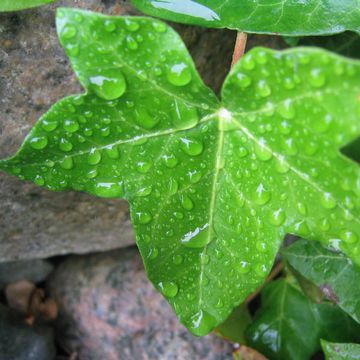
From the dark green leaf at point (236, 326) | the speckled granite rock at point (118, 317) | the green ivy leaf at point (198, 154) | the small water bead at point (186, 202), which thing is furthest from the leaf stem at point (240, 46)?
the speckled granite rock at point (118, 317)

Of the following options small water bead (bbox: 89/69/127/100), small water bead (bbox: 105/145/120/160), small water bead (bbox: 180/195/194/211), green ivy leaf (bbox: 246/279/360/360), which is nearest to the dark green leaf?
green ivy leaf (bbox: 246/279/360/360)

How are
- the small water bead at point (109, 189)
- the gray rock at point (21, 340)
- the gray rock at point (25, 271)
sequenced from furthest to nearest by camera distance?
the gray rock at point (25, 271) < the gray rock at point (21, 340) < the small water bead at point (109, 189)

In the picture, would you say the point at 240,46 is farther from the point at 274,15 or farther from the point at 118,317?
the point at 118,317

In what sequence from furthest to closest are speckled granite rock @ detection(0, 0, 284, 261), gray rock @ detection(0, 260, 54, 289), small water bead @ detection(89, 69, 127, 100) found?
gray rock @ detection(0, 260, 54, 289)
speckled granite rock @ detection(0, 0, 284, 261)
small water bead @ detection(89, 69, 127, 100)

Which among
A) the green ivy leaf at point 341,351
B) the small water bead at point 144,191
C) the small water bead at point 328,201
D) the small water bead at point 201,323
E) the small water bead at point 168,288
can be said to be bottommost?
the green ivy leaf at point 341,351

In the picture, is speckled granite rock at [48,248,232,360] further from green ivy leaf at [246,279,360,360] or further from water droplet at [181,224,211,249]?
water droplet at [181,224,211,249]

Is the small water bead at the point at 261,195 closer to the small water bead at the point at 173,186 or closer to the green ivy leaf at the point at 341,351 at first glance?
the small water bead at the point at 173,186

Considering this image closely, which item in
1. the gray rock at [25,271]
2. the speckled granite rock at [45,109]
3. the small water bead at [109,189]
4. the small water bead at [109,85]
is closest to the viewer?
the small water bead at [109,85]

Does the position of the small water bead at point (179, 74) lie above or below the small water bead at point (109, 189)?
above
